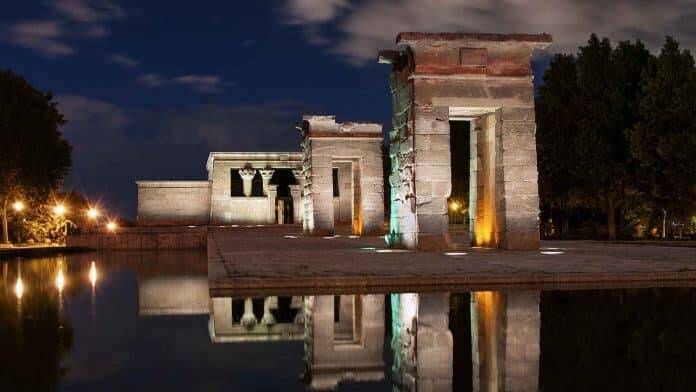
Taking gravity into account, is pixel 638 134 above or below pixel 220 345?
above

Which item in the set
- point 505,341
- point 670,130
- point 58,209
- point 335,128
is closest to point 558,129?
point 670,130

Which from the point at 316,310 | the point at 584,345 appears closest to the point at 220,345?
the point at 316,310

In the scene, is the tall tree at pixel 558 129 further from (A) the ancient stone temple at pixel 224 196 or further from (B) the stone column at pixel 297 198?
(A) the ancient stone temple at pixel 224 196

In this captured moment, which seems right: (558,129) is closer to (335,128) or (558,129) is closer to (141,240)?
(335,128)

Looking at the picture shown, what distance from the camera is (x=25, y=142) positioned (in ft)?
115

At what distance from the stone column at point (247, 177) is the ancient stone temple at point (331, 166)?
16150mm

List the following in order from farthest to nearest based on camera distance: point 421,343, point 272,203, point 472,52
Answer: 1. point 272,203
2. point 472,52
3. point 421,343

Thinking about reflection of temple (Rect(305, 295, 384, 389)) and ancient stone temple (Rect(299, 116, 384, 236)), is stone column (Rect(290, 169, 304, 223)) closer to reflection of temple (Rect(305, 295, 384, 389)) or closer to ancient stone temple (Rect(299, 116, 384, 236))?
ancient stone temple (Rect(299, 116, 384, 236))

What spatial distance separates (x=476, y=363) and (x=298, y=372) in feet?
4.44

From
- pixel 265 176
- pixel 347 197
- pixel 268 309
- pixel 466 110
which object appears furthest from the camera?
pixel 265 176

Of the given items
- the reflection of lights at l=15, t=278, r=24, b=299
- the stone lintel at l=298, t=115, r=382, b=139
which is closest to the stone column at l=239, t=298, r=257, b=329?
the reflection of lights at l=15, t=278, r=24, b=299

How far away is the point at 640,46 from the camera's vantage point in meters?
33.0

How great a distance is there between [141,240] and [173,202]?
18.3 metres

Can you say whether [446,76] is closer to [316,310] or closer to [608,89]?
[316,310]
